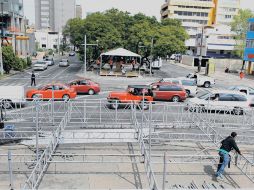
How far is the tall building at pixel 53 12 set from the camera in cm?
16812

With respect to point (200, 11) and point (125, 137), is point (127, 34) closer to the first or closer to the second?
point (125, 137)

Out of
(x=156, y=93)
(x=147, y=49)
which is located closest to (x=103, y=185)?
(x=156, y=93)

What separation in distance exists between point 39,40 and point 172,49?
99469mm

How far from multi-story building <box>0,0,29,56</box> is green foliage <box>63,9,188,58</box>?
18.9 meters

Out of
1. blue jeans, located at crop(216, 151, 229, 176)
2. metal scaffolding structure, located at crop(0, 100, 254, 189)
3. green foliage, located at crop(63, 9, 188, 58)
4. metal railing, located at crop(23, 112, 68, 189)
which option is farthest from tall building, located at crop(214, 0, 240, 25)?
blue jeans, located at crop(216, 151, 229, 176)

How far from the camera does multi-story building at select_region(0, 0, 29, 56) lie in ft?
201

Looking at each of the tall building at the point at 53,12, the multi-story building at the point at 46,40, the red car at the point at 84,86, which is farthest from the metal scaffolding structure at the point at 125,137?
the tall building at the point at 53,12

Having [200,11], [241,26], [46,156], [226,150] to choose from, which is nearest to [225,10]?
[200,11]

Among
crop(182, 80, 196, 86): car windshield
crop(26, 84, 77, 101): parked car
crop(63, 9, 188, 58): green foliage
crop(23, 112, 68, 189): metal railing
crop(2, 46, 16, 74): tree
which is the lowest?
crop(23, 112, 68, 189): metal railing

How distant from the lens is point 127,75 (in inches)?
1672

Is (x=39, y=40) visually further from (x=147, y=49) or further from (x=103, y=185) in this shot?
(x=103, y=185)

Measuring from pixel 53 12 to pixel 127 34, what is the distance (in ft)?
434

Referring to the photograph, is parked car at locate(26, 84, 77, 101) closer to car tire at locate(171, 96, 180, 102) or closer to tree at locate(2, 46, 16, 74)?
car tire at locate(171, 96, 180, 102)

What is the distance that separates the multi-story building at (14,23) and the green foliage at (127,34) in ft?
61.9
